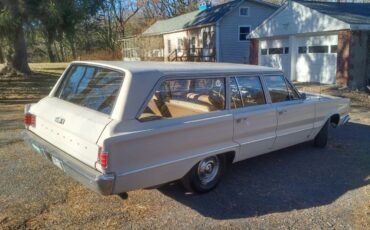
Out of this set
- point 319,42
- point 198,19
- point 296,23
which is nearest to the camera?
point 319,42

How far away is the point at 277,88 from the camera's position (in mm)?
5516

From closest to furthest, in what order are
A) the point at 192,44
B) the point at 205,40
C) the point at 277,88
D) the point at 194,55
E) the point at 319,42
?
1. the point at 277,88
2. the point at 319,42
3. the point at 205,40
4. the point at 194,55
5. the point at 192,44

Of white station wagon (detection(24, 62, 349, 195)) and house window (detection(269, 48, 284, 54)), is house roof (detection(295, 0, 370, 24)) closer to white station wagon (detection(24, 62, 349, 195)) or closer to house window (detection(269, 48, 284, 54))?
house window (detection(269, 48, 284, 54))

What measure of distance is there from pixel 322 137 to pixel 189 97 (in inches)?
126

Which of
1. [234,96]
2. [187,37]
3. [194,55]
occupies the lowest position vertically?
[234,96]

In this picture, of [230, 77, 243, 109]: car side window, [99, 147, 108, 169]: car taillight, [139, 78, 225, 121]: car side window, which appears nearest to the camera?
[99, 147, 108, 169]: car taillight

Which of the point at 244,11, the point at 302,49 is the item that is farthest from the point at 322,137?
the point at 244,11

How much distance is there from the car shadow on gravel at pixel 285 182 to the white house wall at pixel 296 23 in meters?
10.4

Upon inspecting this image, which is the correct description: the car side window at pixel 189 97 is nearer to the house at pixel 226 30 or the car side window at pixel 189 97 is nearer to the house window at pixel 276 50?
the house window at pixel 276 50

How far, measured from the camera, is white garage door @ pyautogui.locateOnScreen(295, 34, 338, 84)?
52.9ft

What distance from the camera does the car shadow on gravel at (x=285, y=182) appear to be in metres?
4.31

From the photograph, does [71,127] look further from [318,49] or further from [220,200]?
[318,49]

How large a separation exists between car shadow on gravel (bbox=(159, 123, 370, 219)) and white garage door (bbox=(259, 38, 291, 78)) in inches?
494

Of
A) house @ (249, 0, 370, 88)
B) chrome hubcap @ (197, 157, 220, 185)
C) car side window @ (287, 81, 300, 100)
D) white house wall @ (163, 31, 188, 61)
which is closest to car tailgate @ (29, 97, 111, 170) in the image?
chrome hubcap @ (197, 157, 220, 185)
